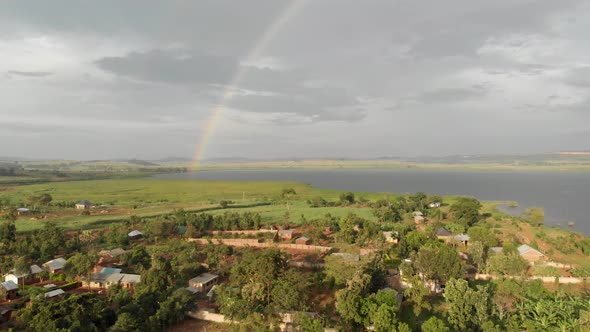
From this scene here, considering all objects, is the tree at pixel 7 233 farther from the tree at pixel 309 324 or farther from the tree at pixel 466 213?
the tree at pixel 466 213

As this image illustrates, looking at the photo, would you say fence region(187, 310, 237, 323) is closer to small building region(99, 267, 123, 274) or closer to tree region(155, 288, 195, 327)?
tree region(155, 288, 195, 327)

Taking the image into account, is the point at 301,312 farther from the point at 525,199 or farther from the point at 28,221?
the point at 525,199

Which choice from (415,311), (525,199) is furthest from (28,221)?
(525,199)

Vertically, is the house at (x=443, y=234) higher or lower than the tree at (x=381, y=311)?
lower

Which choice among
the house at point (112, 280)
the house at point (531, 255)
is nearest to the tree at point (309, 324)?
the house at point (112, 280)

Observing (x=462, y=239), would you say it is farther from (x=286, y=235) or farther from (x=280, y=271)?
(x=280, y=271)
